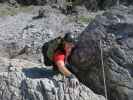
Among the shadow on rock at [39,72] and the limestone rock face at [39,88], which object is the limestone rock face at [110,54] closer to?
the limestone rock face at [39,88]

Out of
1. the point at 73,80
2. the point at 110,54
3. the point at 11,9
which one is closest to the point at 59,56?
the point at 73,80

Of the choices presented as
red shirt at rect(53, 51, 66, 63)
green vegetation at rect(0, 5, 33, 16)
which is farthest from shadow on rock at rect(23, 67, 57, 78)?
green vegetation at rect(0, 5, 33, 16)

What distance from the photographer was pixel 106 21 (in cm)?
864

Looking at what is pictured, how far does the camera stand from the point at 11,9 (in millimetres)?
16875

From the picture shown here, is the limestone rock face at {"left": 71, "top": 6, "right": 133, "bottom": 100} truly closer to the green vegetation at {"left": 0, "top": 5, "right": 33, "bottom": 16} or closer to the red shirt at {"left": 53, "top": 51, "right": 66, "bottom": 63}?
the red shirt at {"left": 53, "top": 51, "right": 66, "bottom": 63}

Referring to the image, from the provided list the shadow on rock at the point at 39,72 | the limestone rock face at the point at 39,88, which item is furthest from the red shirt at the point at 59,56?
the shadow on rock at the point at 39,72

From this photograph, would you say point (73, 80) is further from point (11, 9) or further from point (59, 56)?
point (11, 9)

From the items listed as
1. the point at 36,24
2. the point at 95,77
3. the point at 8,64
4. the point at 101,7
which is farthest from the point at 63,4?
the point at 95,77

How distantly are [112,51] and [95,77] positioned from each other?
0.55 meters

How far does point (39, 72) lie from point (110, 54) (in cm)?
134

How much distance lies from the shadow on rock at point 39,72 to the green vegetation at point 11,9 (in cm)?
739

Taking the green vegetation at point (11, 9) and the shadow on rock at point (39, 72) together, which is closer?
the shadow on rock at point (39, 72)

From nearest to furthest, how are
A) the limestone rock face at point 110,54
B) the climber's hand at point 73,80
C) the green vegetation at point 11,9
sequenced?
1. the climber's hand at point 73,80
2. the limestone rock face at point 110,54
3. the green vegetation at point 11,9

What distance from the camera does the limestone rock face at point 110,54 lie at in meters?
8.29
